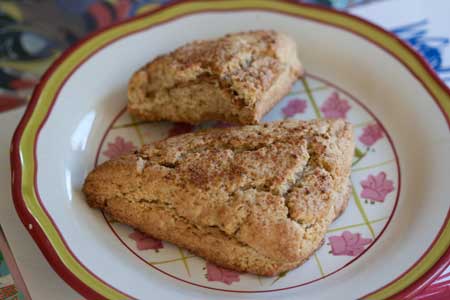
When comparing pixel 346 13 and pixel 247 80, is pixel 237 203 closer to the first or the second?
pixel 247 80

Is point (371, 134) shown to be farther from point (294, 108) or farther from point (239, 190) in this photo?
point (239, 190)

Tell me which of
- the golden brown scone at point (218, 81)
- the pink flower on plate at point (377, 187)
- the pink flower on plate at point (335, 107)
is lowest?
the pink flower on plate at point (377, 187)

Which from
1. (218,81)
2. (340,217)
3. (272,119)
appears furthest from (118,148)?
(340,217)

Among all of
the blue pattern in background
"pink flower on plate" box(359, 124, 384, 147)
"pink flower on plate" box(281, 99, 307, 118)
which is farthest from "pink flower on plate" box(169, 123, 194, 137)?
the blue pattern in background

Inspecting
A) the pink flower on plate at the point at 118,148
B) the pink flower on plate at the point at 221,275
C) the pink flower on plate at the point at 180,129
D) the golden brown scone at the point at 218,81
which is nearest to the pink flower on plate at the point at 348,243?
the pink flower on plate at the point at 221,275

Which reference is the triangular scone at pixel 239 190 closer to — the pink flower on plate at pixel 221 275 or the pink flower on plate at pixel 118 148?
the pink flower on plate at pixel 221 275

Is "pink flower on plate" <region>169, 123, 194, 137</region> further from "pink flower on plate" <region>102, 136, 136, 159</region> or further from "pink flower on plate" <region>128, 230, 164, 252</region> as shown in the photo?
"pink flower on plate" <region>128, 230, 164, 252</region>
